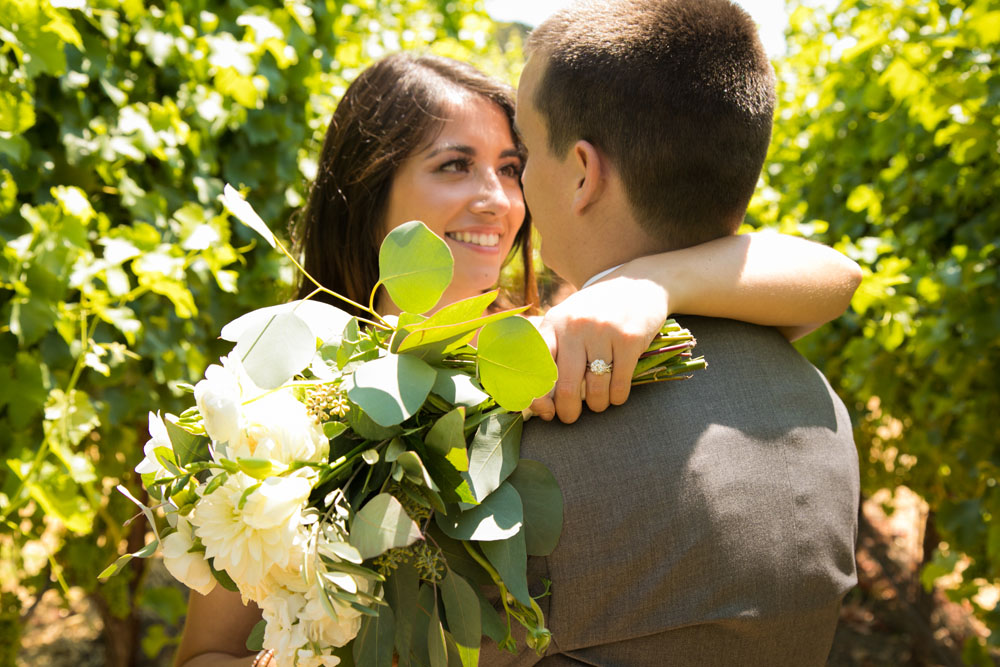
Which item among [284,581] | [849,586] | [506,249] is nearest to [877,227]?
[506,249]

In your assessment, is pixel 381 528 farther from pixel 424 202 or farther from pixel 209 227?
pixel 209 227

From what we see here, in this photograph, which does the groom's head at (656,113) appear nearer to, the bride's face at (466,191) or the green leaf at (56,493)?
the bride's face at (466,191)

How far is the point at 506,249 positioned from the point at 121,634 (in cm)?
263

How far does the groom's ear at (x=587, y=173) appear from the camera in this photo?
141 centimetres

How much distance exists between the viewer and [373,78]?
8.18ft

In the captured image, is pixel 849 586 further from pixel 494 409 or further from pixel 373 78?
pixel 373 78

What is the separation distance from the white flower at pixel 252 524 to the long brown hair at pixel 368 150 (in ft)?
4.62

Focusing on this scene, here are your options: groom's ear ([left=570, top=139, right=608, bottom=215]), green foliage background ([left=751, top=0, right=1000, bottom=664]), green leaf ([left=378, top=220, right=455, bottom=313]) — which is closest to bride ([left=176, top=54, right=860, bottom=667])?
groom's ear ([left=570, top=139, right=608, bottom=215])

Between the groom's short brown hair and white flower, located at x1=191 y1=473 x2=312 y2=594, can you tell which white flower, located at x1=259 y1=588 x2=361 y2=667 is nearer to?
white flower, located at x1=191 y1=473 x2=312 y2=594

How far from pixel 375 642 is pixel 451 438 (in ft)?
A: 0.93

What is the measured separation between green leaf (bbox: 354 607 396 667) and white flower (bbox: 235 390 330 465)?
0.76 feet

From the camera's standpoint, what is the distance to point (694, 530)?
118 centimetres

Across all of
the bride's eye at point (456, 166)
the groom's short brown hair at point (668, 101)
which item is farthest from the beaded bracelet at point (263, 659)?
the bride's eye at point (456, 166)

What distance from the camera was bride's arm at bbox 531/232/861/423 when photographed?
47.2 inches
